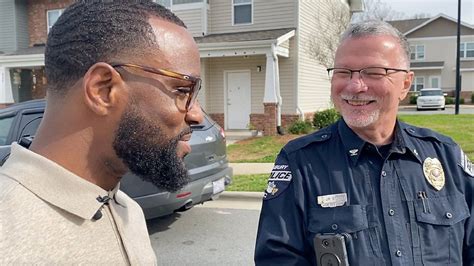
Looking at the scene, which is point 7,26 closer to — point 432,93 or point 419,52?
point 432,93

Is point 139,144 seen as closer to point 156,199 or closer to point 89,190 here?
point 89,190

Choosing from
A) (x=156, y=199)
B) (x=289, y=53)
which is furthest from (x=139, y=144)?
(x=289, y=53)

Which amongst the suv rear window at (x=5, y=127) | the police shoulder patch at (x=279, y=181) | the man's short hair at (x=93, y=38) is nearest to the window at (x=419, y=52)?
the suv rear window at (x=5, y=127)

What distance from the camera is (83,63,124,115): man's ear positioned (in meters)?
1.12

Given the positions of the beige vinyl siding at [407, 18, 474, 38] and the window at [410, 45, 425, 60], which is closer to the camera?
the beige vinyl siding at [407, 18, 474, 38]

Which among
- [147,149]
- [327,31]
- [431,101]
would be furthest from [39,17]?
[431,101]

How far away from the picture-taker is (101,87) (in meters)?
1.13

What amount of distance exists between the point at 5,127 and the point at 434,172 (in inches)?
182

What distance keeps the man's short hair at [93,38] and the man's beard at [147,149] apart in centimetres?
16

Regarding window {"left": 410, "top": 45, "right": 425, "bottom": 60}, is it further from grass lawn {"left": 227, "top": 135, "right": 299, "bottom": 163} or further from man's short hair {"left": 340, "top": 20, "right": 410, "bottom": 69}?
man's short hair {"left": 340, "top": 20, "right": 410, "bottom": 69}

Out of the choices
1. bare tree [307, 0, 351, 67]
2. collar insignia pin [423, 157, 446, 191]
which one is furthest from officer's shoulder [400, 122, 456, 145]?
bare tree [307, 0, 351, 67]

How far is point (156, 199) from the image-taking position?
4531mm

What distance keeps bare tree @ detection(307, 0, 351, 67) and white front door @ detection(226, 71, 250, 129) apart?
2576 mm

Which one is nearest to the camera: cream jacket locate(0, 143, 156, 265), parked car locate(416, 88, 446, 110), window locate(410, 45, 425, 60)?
cream jacket locate(0, 143, 156, 265)
